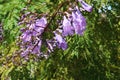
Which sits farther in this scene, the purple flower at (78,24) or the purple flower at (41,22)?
the purple flower at (41,22)

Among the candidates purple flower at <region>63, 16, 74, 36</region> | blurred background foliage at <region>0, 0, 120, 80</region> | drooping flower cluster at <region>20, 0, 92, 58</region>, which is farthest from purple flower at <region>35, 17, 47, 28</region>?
blurred background foliage at <region>0, 0, 120, 80</region>

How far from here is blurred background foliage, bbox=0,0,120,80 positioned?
5.02 metres

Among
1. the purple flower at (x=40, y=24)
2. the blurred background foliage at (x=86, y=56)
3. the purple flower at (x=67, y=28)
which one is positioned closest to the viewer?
the purple flower at (x=67, y=28)

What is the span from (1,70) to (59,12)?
117 inches

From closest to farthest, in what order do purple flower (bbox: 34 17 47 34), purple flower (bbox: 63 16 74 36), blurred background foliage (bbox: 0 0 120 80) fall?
purple flower (bbox: 63 16 74 36)
purple flower (bbox: 34 17 47 34)
blurred background foliage (bbox: 0 0 120 80)

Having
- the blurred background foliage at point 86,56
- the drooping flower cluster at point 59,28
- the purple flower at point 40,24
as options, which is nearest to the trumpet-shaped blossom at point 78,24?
the drooping flower cluster at point 59,28

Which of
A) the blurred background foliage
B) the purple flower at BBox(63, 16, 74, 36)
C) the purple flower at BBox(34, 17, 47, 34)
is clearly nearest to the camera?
the purple flower at BBox(63, 16, 74, 36)

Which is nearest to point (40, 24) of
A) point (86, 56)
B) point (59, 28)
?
point (59, 28)

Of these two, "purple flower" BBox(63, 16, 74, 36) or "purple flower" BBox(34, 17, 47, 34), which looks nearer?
"purple flower" BBox(63, 16, 74, 36)

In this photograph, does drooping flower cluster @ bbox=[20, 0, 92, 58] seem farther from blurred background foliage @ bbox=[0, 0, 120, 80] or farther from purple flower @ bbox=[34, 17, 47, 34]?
blurred background foliage @ bbox=[0, 0, 120, 80]

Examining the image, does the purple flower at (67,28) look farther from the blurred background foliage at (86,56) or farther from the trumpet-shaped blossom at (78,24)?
the blurred background foliage at (86,56)

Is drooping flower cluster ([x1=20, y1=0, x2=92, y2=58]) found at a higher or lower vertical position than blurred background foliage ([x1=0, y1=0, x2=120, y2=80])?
higher

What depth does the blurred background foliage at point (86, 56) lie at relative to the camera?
5020mm

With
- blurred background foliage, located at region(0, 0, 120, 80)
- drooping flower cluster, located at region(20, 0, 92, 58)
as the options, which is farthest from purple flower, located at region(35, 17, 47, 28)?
blurred background foliage, located at region(0, 0, 120, 80)
